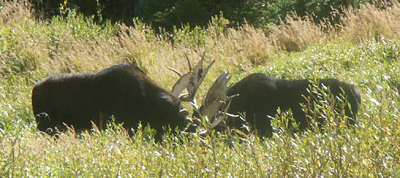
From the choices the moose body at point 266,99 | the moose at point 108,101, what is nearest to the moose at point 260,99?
the moose body at point 266,99

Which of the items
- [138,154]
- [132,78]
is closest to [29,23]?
[132,78]

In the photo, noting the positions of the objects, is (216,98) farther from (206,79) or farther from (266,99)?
(206,79)

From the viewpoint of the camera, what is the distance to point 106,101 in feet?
23.7

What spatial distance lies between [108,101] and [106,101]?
3 cm

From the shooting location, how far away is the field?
Result: 392cm

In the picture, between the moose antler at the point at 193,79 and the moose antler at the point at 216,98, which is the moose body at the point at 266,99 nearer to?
the moose antler at the point at 216,98

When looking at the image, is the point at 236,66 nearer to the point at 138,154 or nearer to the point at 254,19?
the point at 254,19

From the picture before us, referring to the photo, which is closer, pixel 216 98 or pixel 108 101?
pixel 216 98

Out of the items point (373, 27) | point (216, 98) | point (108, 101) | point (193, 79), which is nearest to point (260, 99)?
point (216, 98)

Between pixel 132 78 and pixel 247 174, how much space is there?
352 centimetres

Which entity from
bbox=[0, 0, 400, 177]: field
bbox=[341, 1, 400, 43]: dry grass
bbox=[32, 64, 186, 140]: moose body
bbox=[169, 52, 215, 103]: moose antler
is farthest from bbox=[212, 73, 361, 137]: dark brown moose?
bbox=[341, 1, 400, 43]: dry grass

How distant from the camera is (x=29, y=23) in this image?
42.3ft

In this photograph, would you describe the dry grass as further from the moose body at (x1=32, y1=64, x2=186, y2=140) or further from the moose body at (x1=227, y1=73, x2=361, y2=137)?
the moose body at (x1=32, y1=64, x2=186, y2=140)

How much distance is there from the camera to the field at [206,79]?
3.92 meters
